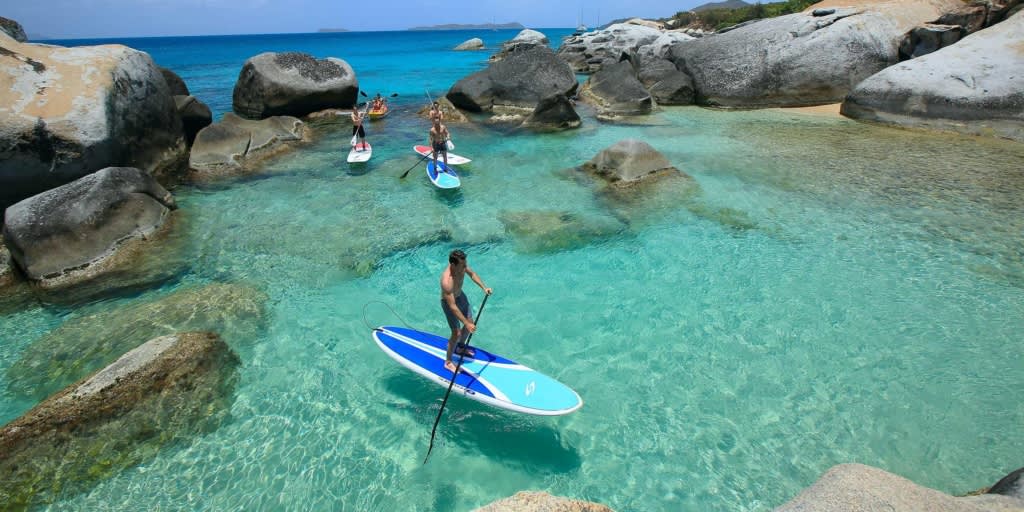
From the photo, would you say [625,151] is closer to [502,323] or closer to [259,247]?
[502,323]

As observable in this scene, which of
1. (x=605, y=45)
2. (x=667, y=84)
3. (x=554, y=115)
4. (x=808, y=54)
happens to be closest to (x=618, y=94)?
(x=667, y=84)

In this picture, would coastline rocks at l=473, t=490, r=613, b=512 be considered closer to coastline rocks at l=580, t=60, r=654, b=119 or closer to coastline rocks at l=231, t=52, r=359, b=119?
coastline rocks at l=580, t=60, r=654, b=119

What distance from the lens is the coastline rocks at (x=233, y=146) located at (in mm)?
16041

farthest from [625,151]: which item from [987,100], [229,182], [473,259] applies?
[987,100]

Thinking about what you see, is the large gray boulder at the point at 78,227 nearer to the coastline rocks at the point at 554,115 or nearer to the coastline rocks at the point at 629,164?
the coastline rocks at the point at 629,164

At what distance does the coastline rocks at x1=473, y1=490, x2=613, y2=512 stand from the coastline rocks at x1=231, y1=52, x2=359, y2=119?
73.2ft

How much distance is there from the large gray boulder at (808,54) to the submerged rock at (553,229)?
629 inches

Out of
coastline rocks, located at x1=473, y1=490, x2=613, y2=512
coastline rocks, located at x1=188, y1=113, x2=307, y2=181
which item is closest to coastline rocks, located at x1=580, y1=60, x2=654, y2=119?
coastline rocks, located at x1=188, y1=113, x2=307, y2=181

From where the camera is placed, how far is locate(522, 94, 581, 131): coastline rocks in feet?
67.9

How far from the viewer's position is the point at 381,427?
630 centimetres

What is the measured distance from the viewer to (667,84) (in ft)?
82.0

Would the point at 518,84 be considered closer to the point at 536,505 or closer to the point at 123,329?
the point at 123,329

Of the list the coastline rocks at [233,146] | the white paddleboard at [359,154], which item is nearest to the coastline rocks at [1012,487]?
the white paddleboard at [359,154]

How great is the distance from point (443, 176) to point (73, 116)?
918 cm
